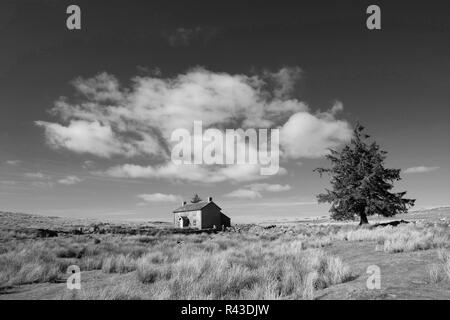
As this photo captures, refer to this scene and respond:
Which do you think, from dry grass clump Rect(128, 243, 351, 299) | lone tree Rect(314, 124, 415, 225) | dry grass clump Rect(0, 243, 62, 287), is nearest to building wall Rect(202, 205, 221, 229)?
lone tree Rect(314, 124, 415, 225)

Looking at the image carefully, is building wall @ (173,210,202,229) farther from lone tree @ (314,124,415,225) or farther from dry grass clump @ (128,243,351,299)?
dry grass clump @ (128,243,351,299)

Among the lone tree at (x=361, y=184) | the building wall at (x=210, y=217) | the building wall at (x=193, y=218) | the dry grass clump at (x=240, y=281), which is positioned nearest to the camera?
the dry grass clump at (x=240, y=281)

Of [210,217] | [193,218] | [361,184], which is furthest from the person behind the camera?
[193,218]

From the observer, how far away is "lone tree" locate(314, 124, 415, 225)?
29.9 meters

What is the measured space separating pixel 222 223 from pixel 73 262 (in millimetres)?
49921

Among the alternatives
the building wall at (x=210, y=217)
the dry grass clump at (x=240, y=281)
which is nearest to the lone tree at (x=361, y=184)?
the dry grass clump at (x=240, y=281)

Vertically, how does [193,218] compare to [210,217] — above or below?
below

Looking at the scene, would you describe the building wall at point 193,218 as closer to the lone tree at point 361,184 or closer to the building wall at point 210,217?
the building wall at point 210,217

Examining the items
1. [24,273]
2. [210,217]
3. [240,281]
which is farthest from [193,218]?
[240,281]

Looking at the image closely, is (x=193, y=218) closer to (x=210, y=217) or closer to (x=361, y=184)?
(x=210, y=217)

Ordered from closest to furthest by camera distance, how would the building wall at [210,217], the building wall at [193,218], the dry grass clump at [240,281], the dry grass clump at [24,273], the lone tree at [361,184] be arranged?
the dry grass clump at [240,281] → the dry grass clump at [24,273] → the lone tree at [361,184] → the building wall at [193,218] → the building wall at [210,217]

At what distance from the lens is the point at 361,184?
29922 mm

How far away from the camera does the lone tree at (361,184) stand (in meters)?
29.9
